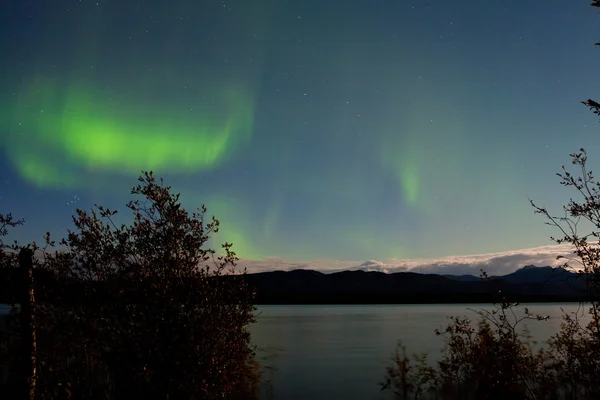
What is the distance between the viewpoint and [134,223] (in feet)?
63.7

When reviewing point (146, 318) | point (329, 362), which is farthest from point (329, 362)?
point (146, 318)

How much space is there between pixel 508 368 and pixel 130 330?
20.0 metres

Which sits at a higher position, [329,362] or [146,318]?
[146,318]

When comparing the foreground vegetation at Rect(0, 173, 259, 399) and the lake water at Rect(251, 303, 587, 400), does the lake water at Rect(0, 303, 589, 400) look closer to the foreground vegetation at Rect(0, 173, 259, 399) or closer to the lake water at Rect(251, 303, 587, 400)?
the lake water at Rect(251, 303, 587, 400)

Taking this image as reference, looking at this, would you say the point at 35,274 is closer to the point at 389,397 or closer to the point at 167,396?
the point at 167,396

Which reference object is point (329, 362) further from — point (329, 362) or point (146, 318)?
point (146, 318)

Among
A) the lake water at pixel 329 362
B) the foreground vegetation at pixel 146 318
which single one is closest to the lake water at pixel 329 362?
the lake water at pixel 329 362

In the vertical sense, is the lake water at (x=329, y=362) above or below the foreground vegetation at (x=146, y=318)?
below

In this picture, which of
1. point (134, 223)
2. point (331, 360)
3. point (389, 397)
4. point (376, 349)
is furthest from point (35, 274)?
point (376, 349)

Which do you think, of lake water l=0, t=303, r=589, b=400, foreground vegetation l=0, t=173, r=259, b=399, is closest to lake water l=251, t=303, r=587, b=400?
lake water l=0, t=303, r=589, b=400

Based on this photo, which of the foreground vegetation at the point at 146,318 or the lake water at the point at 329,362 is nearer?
the foreground vegetation at the point at 146,318

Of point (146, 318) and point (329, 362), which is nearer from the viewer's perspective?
point (146, 318)

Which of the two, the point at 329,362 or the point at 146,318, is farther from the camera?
the point at 329,362

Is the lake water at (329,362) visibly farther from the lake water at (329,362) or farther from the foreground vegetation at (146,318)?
the foreground vegetation at (146,318)
